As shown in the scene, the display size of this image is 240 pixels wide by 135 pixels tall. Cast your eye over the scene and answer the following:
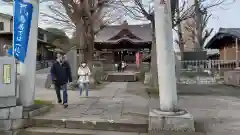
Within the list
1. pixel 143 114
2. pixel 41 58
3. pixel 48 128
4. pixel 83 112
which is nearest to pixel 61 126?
pixel 48 128

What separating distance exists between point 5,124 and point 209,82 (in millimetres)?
14320

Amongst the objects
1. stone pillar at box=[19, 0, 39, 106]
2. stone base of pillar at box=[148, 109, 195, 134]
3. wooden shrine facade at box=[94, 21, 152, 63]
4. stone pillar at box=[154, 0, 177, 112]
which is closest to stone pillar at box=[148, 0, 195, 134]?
stone pillar at box=[154, 0, 177, 112]

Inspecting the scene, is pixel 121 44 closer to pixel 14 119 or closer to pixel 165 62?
pixel 165 62

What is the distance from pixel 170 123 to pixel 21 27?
4751 millimetres

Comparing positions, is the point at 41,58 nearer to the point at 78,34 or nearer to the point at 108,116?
the point at 78,34

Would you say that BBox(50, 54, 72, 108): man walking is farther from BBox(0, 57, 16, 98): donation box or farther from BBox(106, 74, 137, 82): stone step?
BBox(106, 74, 137, 82): stone step

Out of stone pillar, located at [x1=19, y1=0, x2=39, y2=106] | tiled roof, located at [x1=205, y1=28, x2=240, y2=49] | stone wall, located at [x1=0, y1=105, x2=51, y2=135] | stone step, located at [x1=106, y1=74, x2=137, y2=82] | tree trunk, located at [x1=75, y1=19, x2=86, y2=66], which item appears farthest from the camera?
stone step, located at [x1=106, y1=74, x2=137, y2=82]

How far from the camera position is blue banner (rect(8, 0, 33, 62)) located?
Answer: 687 cm

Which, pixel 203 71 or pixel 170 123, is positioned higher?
pixel 203 71

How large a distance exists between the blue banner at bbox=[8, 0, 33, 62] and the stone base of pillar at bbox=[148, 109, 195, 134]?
3965mm

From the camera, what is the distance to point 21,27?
272 inches

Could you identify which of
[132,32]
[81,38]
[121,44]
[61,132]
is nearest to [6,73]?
[61,132]

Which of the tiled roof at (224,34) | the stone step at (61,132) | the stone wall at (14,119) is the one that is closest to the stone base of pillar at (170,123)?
the stone step at (61,132)

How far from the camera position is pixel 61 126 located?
20.7 ft
